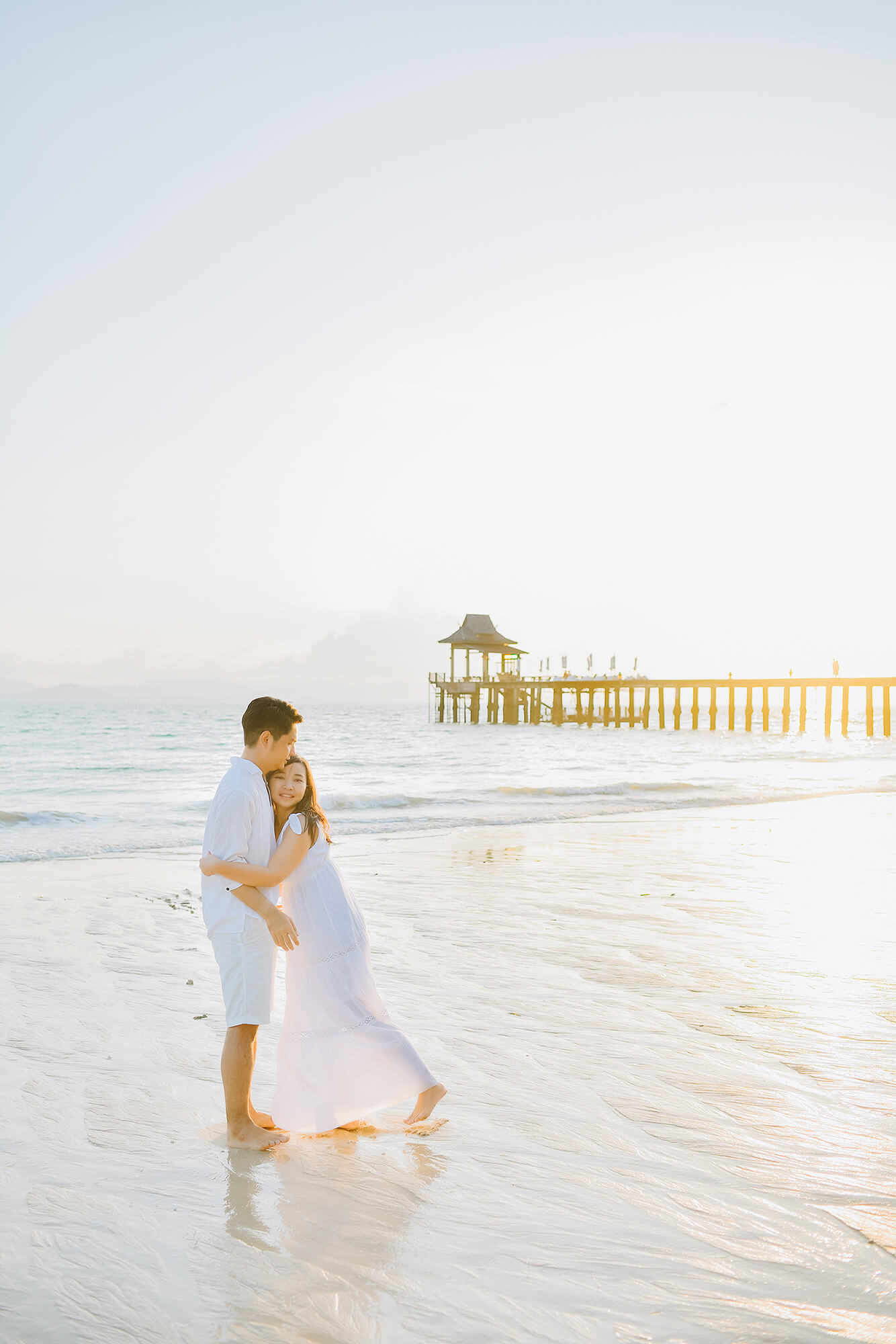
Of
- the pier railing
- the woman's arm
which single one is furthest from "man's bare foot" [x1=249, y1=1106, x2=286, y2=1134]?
the pier railing

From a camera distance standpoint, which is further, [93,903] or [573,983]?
[93,903]

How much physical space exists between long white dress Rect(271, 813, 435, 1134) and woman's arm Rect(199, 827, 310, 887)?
1.8 inches

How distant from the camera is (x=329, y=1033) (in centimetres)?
324

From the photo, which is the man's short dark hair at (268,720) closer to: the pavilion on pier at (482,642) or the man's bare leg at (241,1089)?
the man's bare leg at (241,1089)

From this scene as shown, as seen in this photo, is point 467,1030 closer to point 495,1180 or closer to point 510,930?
point 495,1180

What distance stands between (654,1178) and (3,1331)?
1.82m

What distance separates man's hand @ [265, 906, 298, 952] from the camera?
3.12 meters

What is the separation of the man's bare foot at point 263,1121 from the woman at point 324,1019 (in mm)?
66

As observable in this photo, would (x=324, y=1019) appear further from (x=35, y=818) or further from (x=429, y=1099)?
(x=35, y=818)

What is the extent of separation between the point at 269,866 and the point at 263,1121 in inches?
37.0

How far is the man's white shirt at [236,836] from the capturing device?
10.2ft

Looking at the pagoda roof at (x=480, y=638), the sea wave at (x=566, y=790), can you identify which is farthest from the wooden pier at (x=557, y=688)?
the sea wave at (x=566, y=790)

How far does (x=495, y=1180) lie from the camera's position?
2.94 meters

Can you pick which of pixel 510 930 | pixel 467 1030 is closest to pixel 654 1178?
pixel 467 1030
